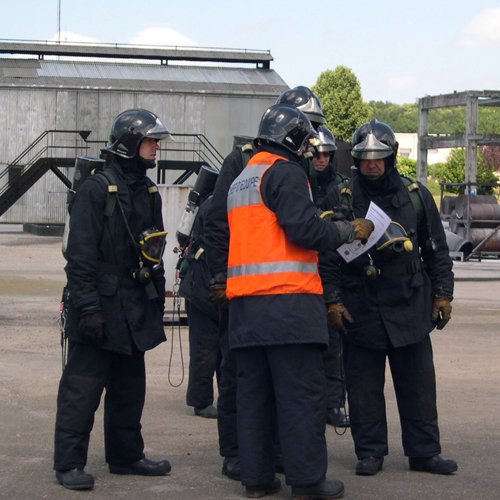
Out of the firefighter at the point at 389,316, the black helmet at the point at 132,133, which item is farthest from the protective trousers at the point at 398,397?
the black helmet at the point at 132,133

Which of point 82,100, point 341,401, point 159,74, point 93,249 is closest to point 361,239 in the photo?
point 93,249

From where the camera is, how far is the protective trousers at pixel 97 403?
678 cm

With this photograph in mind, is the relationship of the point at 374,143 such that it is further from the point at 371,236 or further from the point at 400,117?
the point at 400,117

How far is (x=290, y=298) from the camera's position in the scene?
6.36m

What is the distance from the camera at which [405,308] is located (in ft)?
23.6

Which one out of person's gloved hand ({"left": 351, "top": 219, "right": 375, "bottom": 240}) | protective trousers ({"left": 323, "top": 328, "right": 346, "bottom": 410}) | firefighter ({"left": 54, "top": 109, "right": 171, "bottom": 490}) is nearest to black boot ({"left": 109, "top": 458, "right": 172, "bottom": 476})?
firefighter ({"left": 54, "top": 109, "right": 171, "bottom": 490})

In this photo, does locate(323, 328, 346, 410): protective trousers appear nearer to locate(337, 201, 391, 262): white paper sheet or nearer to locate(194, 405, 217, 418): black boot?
locate(194, 405, 217, 418): black boot

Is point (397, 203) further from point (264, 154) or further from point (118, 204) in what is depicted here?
point (118, 204)

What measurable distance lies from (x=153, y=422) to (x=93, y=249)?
2249 mm

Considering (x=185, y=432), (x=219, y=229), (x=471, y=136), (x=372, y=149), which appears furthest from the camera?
(x=471, y=136)

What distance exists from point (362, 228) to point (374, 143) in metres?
0.72

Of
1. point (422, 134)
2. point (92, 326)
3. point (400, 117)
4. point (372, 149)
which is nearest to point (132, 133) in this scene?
point (92, 326)

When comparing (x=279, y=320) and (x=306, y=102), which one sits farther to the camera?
(x=306, y=102)

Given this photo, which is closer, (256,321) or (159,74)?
(256,321)
